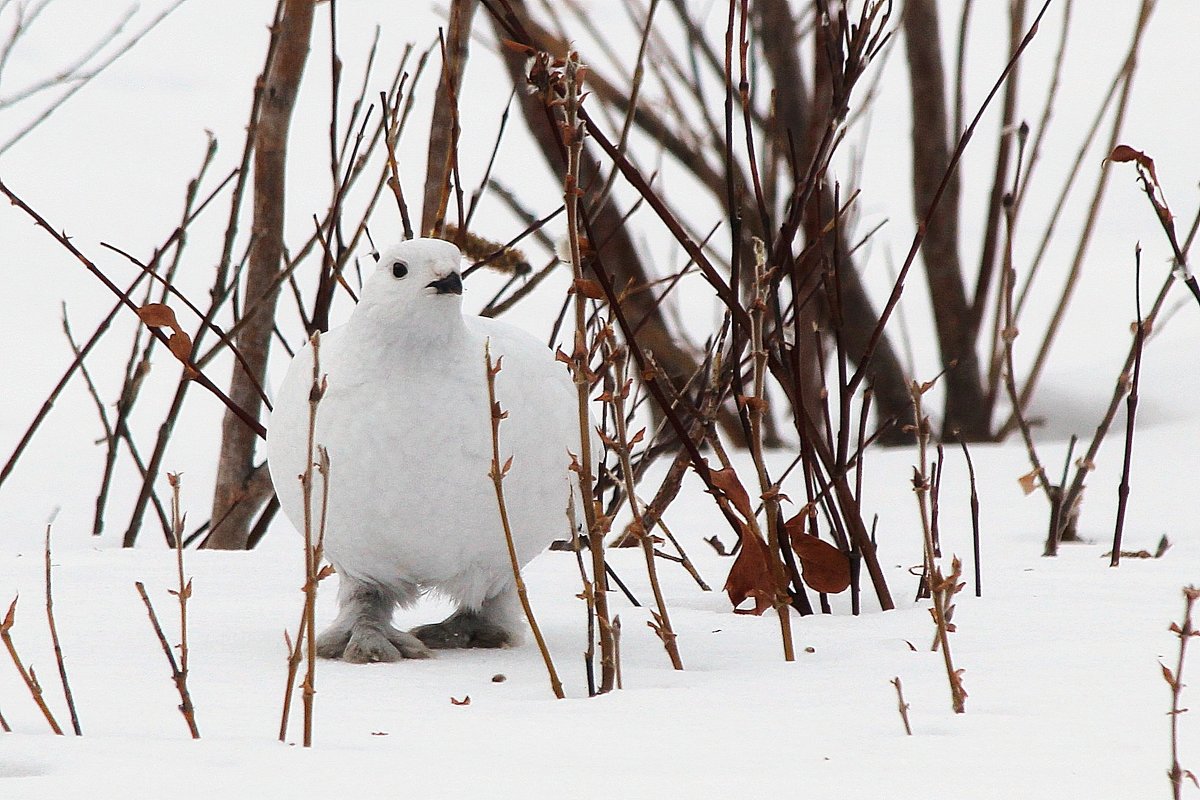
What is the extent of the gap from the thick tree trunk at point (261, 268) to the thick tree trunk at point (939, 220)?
2554mm

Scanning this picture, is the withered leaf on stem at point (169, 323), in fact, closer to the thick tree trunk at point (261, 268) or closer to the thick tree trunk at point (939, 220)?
the thick tree trunk at point (261, 268)

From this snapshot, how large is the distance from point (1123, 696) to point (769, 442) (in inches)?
135

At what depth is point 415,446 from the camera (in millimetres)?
1981

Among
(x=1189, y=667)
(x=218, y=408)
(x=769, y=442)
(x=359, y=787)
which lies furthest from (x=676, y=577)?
(x=218, y=408)

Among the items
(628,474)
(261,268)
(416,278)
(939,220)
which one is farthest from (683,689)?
(939,220)

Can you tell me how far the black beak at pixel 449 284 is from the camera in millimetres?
1955

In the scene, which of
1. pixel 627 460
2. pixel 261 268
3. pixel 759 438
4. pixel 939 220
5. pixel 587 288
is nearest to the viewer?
→ pixel 587 288

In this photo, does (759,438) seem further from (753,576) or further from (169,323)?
(169,323)

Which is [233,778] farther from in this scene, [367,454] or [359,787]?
[367,454]

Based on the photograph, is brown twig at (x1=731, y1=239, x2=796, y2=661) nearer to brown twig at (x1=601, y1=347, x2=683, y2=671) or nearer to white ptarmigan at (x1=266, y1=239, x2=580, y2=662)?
brown twig at (x1=601, y1=347, x2=683, y2=671)

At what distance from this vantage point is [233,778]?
1277mm

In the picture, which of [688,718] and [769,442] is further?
[769,442]

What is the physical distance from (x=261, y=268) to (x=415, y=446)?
5.70 feet

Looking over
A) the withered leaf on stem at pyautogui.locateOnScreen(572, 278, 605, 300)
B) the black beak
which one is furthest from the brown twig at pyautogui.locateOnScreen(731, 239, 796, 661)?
the black beak
